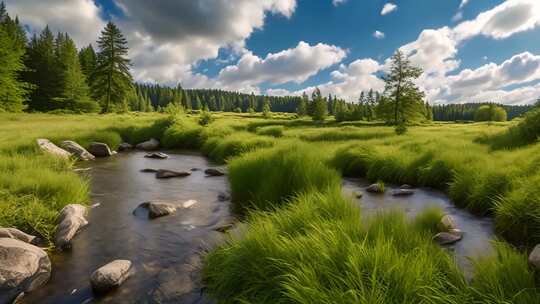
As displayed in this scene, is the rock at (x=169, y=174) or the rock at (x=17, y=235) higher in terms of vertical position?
the rock at (x=17, y=235)

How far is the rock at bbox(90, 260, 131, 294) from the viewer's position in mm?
4590

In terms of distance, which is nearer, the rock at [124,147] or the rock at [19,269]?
the rock at [19,269]

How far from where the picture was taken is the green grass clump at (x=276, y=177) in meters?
7.17

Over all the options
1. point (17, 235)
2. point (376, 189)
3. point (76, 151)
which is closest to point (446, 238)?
point (376, 189)

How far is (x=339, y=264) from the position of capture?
3062mm

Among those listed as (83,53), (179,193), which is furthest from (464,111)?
(179,193)

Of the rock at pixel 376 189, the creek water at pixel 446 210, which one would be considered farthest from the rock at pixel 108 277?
the rock at pixel 376 189

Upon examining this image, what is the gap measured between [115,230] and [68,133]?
1846 cm

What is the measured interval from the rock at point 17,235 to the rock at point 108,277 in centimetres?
221

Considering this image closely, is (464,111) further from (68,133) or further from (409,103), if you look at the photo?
(68,133)

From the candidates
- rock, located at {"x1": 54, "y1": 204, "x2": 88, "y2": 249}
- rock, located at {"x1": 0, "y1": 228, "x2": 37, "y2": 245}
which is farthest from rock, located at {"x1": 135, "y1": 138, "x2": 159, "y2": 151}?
rock, located at {"x1": 0, "y1": 228, "x2": 37, "y2": 245}

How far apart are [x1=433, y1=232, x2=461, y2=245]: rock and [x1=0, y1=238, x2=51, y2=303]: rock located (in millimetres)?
7207

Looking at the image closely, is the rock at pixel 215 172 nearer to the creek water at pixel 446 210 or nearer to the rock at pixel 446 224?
the creek water at pixel 446 210

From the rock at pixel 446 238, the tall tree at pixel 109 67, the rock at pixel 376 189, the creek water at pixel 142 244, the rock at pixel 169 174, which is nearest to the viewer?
the creek water at pixel 142 244
